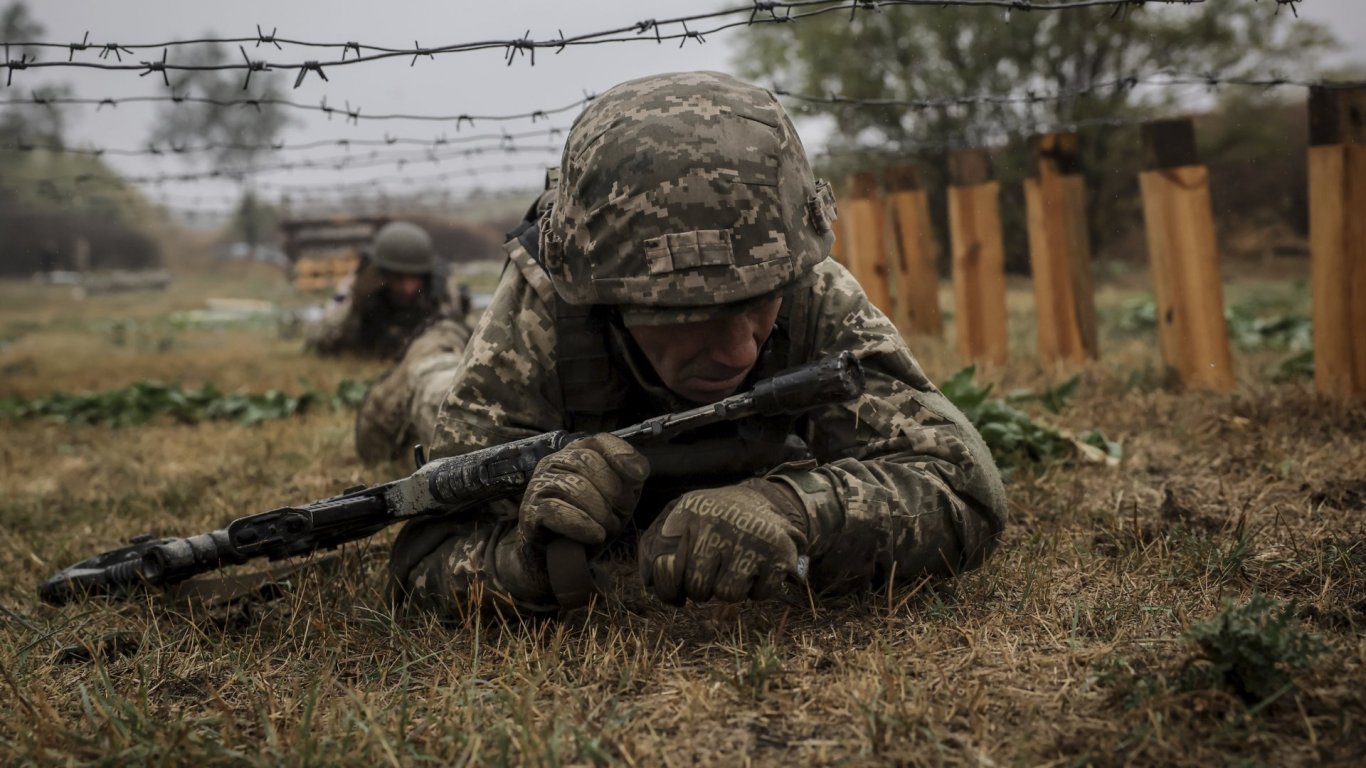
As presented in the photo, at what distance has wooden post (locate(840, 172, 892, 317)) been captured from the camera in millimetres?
7168

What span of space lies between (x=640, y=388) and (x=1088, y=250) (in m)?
4.02

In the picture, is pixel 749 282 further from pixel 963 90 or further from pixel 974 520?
pixel 963 90

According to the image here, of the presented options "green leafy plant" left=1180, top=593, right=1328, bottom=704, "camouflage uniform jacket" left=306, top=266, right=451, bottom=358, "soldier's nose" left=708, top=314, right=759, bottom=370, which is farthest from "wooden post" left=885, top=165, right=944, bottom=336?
"green leafy plant" left=1180, top=593, right=1328, bottom=704

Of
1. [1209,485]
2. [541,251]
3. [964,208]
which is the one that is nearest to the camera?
[541,251]

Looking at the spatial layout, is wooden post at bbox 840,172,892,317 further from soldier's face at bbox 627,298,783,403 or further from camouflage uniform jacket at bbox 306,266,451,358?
soldier's face at bbox 627,298,783,403

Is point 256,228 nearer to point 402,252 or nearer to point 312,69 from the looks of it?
point 402,252

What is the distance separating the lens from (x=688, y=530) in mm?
2279

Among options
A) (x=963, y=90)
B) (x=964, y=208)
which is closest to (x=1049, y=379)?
(x=964, y=208)

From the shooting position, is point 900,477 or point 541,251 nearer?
point 900,477

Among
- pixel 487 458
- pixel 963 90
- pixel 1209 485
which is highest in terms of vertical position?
pixel 963 90

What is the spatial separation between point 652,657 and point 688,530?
31 cm

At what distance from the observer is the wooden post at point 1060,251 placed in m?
5.95

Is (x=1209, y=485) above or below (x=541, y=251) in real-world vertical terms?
below

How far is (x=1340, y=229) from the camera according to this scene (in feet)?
14.8
